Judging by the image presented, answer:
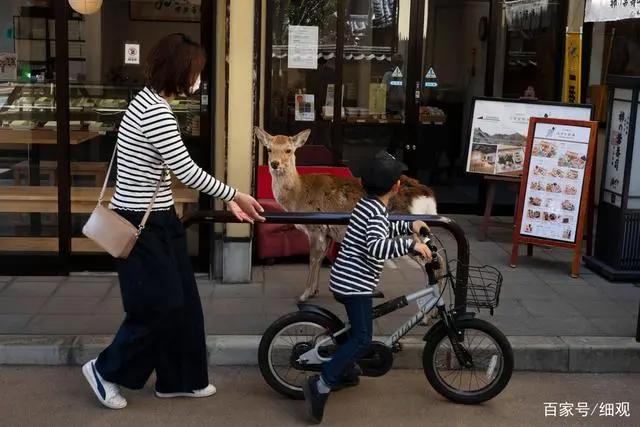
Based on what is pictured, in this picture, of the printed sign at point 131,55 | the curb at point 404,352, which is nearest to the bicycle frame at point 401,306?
the curb at point 404,352

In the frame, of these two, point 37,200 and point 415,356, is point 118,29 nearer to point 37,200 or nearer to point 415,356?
point 37,200

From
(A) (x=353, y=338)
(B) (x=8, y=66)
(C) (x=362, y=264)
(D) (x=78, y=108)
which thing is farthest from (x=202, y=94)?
(A) (x=353, y=338)

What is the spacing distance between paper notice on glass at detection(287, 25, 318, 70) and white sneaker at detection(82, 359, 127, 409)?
15.7 feet

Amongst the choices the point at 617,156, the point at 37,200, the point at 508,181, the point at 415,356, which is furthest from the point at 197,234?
the point at 617,156

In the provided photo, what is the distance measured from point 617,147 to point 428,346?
3.60 meters

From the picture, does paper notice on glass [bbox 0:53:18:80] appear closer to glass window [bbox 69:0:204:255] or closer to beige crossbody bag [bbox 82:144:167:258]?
glass window [bbox 69:0:204:255]

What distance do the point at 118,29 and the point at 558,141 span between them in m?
4.04

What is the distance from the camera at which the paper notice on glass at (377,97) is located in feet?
30.6

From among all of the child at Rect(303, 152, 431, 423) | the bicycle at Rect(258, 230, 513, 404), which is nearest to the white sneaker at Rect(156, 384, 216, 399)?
the bicycle at Rect(258, 230, 513, 404)

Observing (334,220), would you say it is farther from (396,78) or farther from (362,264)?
(396,78)

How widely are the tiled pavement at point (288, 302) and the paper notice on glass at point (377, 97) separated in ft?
6.96

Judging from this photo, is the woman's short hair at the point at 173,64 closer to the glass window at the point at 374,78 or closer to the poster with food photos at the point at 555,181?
the poster with food photos at the point at 555,181

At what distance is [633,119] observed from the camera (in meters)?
7.36

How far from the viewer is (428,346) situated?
199 inches
